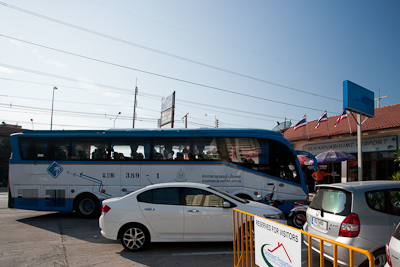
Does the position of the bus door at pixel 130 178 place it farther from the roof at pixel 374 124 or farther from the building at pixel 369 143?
the building at pixel 369 143

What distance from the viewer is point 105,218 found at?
6414 millimetres

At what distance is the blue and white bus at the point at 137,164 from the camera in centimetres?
1043

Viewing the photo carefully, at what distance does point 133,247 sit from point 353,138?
51.5 feet

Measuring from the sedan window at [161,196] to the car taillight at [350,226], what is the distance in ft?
11.3

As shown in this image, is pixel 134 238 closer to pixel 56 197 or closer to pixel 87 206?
pixel 87 206

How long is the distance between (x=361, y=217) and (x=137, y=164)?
317 inches

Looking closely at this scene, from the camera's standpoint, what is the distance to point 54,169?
10.9 m

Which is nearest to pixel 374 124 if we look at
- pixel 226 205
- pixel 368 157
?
pixel 368 157

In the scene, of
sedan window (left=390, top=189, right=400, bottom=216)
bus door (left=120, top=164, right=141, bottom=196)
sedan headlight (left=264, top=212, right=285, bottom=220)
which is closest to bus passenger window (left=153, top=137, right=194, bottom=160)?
bus door (left=120, top=164, right=141, bottom=196)

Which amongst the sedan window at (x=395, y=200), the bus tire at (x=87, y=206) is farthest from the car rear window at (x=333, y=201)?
the bus tire at (x=87, y=206)

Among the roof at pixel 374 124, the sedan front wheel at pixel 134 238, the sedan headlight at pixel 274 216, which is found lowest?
the sedan front wheel at pixel 134 238

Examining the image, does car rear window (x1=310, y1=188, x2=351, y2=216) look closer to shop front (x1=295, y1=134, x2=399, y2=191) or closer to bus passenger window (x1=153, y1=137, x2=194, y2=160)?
bus passenger window (x1=153, y1=137, x2=194, y2=160)

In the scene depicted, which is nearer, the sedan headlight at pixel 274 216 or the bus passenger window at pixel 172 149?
the sedan headlight at pixel 274 216

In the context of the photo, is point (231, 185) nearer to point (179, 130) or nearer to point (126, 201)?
point (179, 130)
